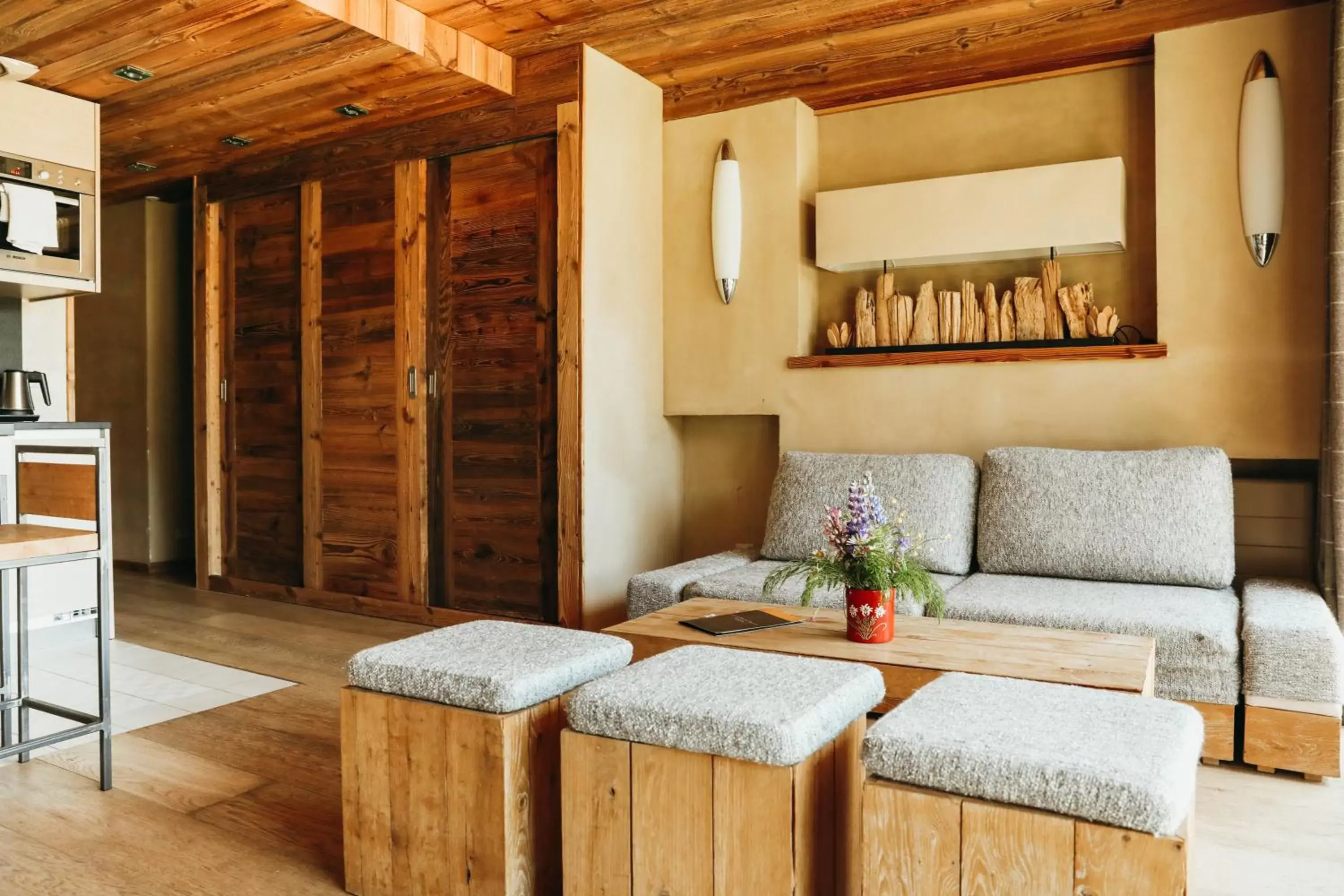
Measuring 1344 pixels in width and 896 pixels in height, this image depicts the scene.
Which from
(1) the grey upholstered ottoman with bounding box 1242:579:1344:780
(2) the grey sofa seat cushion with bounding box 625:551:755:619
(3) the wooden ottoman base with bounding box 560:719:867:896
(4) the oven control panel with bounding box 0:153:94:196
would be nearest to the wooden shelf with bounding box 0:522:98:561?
(3) the wooden ottoman base with bounding box 560:719:867:896

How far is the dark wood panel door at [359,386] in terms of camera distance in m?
4.47

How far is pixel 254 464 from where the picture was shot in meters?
5.01

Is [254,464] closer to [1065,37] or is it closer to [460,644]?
[460,644]

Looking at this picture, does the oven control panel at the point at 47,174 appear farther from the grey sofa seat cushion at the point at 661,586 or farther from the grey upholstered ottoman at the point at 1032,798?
the grey upholstered ottoman at the point at 1032,798

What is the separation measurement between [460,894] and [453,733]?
0.29 metres

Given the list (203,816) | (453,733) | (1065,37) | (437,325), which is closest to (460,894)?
(453,733)

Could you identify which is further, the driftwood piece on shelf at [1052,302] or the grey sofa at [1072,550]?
the driftwood piece on shelf at [1052,302]

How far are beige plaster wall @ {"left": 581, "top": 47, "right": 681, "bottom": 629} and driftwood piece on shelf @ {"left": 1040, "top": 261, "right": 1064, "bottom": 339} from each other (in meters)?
1.56

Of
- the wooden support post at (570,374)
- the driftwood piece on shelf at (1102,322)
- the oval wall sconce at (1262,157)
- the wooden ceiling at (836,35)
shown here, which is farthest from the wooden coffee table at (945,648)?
the wooden ceiling at (836,35)

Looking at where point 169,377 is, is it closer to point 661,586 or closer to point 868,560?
point 661,586

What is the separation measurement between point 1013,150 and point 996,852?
10.2 ft

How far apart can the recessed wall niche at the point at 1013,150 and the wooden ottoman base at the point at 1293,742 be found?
1.40 meters

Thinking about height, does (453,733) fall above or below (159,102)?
below

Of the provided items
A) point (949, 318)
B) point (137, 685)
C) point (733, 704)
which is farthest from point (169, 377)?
point (733, 704)
